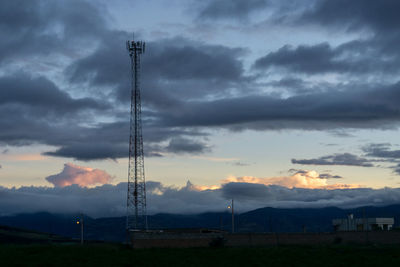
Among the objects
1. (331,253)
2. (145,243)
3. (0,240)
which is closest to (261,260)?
(331,253)

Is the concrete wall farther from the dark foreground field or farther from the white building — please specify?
the white building

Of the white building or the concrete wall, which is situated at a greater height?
the white building

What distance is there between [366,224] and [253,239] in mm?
54461

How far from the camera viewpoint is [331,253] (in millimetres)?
80938

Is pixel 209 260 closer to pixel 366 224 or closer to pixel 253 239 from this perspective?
pixel 253 239

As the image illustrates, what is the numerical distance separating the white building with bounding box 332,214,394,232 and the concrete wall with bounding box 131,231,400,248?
32218 millimetres

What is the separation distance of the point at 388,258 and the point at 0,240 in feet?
527

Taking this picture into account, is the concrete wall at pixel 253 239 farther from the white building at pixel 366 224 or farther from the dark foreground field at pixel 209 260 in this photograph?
the white building at pixel 366 224

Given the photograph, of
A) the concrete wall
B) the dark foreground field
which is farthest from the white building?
the dark foreground field

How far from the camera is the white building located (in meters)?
148

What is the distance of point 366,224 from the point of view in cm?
15050

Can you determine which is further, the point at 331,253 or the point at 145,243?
the point at 145,243

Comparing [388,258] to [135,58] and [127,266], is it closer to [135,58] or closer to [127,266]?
[127,266]

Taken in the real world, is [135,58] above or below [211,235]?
above
